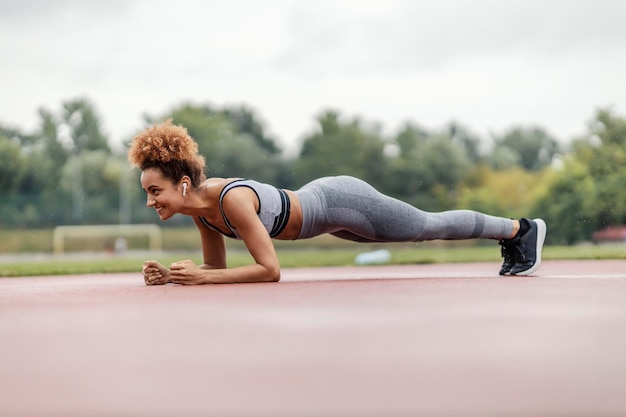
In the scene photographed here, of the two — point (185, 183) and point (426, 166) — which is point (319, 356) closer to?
point (185, 183)

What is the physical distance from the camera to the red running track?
178cm

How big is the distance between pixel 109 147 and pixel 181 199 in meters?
43.8

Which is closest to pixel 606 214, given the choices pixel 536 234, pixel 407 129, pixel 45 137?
pixel 536 234

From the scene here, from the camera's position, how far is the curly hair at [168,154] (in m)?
3.93

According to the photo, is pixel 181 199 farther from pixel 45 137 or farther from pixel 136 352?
pixel 45 137

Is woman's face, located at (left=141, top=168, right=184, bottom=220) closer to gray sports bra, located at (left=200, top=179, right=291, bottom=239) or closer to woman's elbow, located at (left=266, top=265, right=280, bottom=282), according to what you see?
gray sports bra, located at (left=200, top=179, right=291, bottom=239)

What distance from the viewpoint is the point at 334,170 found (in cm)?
3331

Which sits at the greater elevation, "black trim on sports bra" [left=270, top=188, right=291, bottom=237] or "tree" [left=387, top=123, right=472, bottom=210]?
"tree" [left=387, top=123, right=472, bottom=210]

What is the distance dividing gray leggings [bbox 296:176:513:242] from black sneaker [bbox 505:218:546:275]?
0.10m

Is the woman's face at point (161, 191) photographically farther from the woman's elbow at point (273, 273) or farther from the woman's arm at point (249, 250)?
the woman's elbow at point (273, 273)

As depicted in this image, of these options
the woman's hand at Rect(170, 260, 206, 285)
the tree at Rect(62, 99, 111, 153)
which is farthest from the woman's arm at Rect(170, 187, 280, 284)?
the tree at Rect(62, 99, 111, 153)

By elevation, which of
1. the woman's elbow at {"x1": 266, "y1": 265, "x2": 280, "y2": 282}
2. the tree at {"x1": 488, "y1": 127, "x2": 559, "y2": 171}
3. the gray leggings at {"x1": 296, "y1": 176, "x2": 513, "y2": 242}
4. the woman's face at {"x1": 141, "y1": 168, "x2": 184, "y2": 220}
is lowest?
the woman's elbow at {"x1": 266, "y1": 265, "x2": 280, "y2": 282}

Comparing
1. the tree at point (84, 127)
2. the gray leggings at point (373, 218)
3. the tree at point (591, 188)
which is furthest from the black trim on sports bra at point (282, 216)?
the tree at point (84, 127)

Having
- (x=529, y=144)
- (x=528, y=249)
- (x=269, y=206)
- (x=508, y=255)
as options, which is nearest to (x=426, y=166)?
(x=529, y=144)
